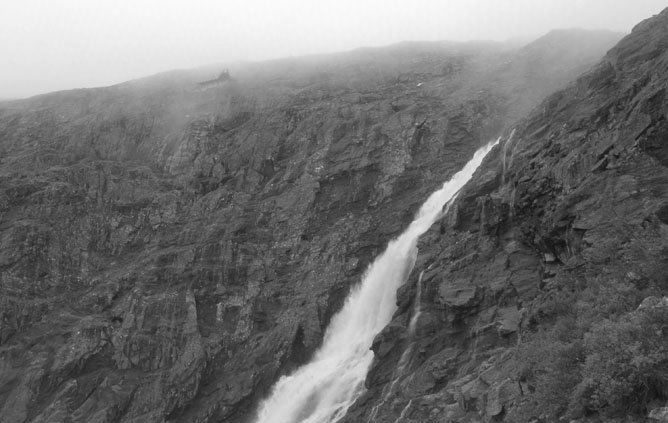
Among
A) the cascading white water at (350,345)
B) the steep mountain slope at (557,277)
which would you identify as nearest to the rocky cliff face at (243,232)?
the steep mountain slope at (557,277)

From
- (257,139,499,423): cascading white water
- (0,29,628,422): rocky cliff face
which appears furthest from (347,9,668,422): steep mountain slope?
(257,139,499,423): cascading white water

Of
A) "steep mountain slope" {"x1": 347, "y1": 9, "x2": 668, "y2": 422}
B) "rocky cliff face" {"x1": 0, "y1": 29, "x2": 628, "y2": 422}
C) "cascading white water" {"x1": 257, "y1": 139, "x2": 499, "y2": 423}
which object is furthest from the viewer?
"cascading white water" {"x1": 257, "y1": 139, "x2": 499, "y2": 423}

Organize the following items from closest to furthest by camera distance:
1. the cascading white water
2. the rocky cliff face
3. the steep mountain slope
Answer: the steep mountain slope
the rocky cliff face
the cascading white water

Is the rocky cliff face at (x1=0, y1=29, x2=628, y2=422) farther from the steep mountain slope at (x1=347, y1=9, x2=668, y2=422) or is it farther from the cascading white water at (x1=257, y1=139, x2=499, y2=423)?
the cascading white water at (x1=257, y1=139, x2=499, y2=423)

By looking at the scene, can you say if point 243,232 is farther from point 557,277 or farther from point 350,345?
point 557,277

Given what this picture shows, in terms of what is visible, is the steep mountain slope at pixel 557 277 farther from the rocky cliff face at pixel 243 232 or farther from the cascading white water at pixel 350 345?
the cascading white water at pixel 350 345

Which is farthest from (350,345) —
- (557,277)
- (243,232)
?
(557,277)
